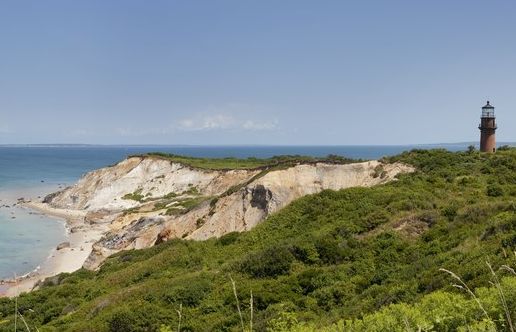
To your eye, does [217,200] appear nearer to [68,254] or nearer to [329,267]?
[68,254]

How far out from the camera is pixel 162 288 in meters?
20.8

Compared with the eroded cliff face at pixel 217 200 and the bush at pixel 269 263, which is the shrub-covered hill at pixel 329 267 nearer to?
the bush at pixel 269 263

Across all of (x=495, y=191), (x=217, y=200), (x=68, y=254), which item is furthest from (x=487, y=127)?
(x=68, y=254)

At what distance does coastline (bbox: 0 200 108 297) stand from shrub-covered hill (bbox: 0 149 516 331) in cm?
978

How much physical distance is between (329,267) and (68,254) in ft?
131

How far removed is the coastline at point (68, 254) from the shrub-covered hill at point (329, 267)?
978 centimetres

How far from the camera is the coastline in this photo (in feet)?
132

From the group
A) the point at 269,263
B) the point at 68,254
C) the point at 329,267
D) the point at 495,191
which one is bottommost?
the point at 68,254

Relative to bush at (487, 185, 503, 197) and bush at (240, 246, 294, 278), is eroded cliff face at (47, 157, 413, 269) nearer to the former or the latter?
bush at (487, 185, 503, 197)

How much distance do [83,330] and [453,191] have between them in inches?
814

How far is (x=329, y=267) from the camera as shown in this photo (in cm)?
1916

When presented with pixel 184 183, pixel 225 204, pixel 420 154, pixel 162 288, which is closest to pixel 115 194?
pixel 184 183

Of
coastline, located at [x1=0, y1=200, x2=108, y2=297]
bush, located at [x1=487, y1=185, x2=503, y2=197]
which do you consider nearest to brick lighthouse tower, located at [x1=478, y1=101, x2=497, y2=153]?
bush, located at [x1=487, y1=185, x2=503, y2=197]

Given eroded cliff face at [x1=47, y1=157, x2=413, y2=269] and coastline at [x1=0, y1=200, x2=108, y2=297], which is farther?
coastline at [x1=0, y1=200, x2=108, y2=297]
